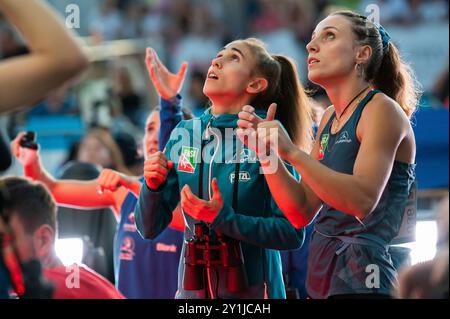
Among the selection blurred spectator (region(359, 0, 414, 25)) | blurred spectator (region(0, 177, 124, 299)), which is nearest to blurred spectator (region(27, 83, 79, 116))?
blurred spectator (region(359, 0, 414, 25))

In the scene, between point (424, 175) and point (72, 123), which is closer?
point (424, 175)

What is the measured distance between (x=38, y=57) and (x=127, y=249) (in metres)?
2.43

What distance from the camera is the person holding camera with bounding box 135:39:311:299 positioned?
8.61 ft

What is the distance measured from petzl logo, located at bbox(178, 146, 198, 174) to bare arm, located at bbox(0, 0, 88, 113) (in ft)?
3.93

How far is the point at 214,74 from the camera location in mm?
2801

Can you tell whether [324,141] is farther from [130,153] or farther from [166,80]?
[130,153]

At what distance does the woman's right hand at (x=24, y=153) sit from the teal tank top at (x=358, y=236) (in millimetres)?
1634

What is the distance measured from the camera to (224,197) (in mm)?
2705

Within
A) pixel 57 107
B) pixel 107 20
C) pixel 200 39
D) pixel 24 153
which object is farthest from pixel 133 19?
pixel 24 153

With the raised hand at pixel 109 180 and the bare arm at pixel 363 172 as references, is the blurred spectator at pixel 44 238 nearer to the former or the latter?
the raised hand at pixel 109 180

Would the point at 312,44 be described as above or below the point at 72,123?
below

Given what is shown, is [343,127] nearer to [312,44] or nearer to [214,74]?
[312,44]
